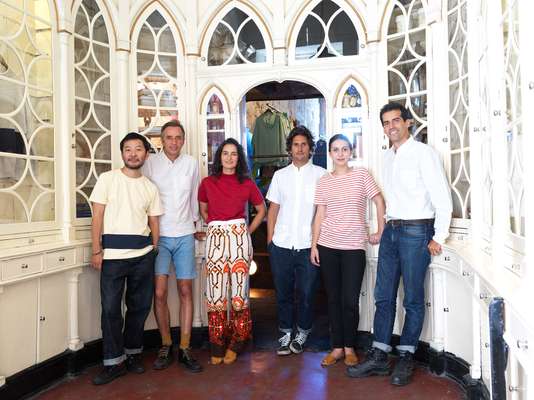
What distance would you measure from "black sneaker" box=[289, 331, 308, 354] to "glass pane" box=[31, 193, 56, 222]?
6.30ft

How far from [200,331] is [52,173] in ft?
5.44

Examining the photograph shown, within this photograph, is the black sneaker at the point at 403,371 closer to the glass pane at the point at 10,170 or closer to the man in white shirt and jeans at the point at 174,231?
the man in white shirt and jeans at the point at 174,231

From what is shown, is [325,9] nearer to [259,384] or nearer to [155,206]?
[155,206]

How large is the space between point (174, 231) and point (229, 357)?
990 millimetres

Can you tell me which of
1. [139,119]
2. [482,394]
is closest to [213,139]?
[139,119]

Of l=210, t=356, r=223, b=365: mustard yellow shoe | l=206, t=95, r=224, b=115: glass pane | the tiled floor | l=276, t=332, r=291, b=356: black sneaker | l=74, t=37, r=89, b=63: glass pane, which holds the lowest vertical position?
the tiled floor

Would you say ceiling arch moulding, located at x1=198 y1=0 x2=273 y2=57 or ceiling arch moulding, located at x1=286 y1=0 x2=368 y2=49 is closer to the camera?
ceiling arch moulding, located at x1=286 y1=0 x2=368 y2=49

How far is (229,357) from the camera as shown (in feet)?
10.5

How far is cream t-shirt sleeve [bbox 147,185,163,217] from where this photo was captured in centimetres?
304

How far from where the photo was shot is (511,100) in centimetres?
183

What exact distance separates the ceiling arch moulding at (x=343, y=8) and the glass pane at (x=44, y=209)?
212cm

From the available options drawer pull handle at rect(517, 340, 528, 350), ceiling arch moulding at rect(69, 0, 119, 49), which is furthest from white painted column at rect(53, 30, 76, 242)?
drawer pull handle at rect(517, 340, 528, 350)

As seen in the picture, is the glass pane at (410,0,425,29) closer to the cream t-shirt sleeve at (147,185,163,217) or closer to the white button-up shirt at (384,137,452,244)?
the white button-up shirt at (384,137,452,244)

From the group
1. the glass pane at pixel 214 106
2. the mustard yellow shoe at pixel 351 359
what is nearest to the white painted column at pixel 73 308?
the glass pane at pixel 214 106
